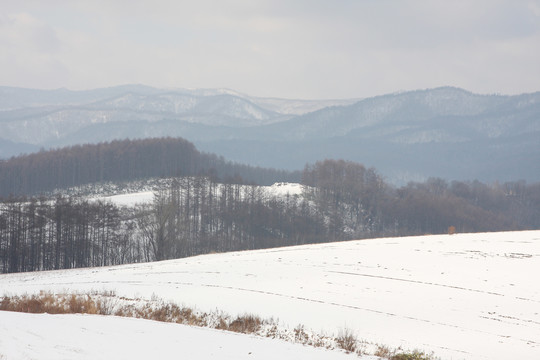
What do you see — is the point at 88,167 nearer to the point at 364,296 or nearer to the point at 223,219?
the point at 223,219

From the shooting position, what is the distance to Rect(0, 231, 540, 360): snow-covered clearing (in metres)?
14.1

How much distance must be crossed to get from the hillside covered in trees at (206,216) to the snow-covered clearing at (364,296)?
42.8m

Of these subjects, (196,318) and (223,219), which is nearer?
(196,318)

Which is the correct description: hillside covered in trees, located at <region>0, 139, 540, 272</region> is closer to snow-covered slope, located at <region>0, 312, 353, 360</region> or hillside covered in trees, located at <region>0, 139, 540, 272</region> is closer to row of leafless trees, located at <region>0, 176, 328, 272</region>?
row of leafless trees, located at <region>0, 176, 328, 272</region>

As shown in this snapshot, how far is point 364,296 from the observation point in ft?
83.2

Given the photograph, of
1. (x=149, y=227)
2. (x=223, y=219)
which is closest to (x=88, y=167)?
(x=223, y=219)

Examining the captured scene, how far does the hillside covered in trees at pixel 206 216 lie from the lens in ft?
260

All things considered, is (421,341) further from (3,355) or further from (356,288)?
(3,355)

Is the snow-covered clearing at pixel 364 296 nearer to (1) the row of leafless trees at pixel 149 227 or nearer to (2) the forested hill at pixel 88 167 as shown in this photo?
(1) the row of leafless trees at pixel 149 227

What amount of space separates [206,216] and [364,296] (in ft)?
337

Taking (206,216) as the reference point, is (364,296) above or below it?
above

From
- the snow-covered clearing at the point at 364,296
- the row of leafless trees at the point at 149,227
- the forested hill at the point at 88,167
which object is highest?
the forested hill at the point at 88,167

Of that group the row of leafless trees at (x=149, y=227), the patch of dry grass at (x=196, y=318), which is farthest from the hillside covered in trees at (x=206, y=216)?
the patch of dry grass at (x=196, y=318)

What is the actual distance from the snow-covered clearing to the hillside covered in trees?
42754 millimetres
